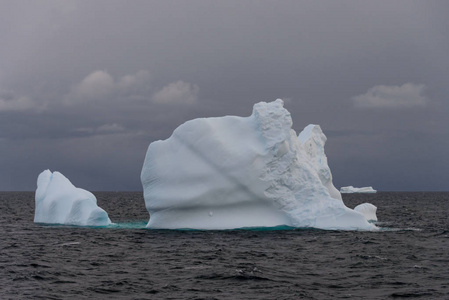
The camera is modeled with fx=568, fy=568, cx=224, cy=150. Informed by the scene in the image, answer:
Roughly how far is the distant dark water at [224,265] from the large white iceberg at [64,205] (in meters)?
3.89

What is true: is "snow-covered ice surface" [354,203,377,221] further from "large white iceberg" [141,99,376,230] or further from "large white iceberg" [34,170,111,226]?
"large white iceberg" [34,170,111,226]

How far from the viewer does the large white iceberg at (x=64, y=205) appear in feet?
108

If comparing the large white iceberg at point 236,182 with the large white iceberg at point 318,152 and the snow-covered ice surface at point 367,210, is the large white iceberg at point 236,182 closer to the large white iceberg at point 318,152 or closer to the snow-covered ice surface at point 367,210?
the large white iceberg at point 318,152

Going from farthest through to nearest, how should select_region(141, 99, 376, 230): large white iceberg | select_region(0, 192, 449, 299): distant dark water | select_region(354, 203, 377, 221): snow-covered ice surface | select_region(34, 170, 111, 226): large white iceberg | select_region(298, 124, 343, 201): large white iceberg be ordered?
select_region(354, 203, 377, 221): snow-covered ice surface → select_region(298, 124, 343, 201): large white iceberg → select_region(34, 170, 111, 226): large white iceberg → select_region(141, 99, 376, 230): large white iceberg → select_region(0, 192, 449, 299): distant dark water

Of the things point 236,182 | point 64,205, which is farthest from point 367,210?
point 64,205

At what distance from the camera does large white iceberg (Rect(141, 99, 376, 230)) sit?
29344mm

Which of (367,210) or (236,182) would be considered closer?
(236,182)

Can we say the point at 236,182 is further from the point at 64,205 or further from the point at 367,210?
the point at 367,210

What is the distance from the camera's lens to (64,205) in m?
34.3

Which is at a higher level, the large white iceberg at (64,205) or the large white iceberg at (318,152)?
the large white iceberg at (318,152)

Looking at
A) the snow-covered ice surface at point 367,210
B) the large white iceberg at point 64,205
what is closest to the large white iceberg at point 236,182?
the large white iceberg at point 64,205

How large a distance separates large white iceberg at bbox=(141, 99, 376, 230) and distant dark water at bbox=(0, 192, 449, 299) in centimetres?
129

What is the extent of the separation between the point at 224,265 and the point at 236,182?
10.7 meters

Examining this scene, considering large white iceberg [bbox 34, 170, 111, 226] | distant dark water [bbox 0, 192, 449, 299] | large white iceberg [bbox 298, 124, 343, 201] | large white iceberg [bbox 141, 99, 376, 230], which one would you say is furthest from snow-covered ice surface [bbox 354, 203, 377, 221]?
large white iceberg [bbox 34, 170, 111, 226]
